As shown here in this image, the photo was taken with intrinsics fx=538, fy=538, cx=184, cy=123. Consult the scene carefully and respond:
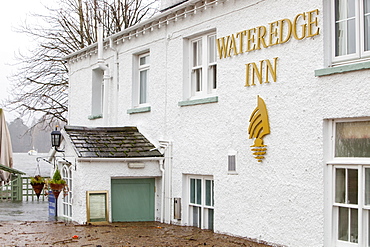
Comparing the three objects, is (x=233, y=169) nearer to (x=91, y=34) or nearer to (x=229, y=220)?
(x=229, y=220)

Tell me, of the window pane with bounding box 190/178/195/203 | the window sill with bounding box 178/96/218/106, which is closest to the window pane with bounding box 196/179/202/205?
the window pane with bounding box 190/178/195/203

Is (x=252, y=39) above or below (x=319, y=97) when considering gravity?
above

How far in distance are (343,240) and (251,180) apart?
2.49 m

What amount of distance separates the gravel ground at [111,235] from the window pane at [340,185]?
82.6 inches

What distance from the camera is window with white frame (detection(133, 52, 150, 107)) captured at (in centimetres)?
1566

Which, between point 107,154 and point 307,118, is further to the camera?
point 107,154

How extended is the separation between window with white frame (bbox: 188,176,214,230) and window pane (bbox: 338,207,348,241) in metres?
3.92

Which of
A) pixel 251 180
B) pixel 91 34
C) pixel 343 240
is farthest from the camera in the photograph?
pixel 91 34

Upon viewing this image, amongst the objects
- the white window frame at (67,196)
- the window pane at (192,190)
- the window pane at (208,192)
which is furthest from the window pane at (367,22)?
the white window frame at (67,196)

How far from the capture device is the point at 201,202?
13.1m

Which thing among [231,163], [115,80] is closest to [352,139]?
[231,163]

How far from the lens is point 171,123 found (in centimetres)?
1397

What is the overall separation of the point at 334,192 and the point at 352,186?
0.37 meters

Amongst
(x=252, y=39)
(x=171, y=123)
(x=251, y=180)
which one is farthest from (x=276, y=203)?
(x=171, y=123)
